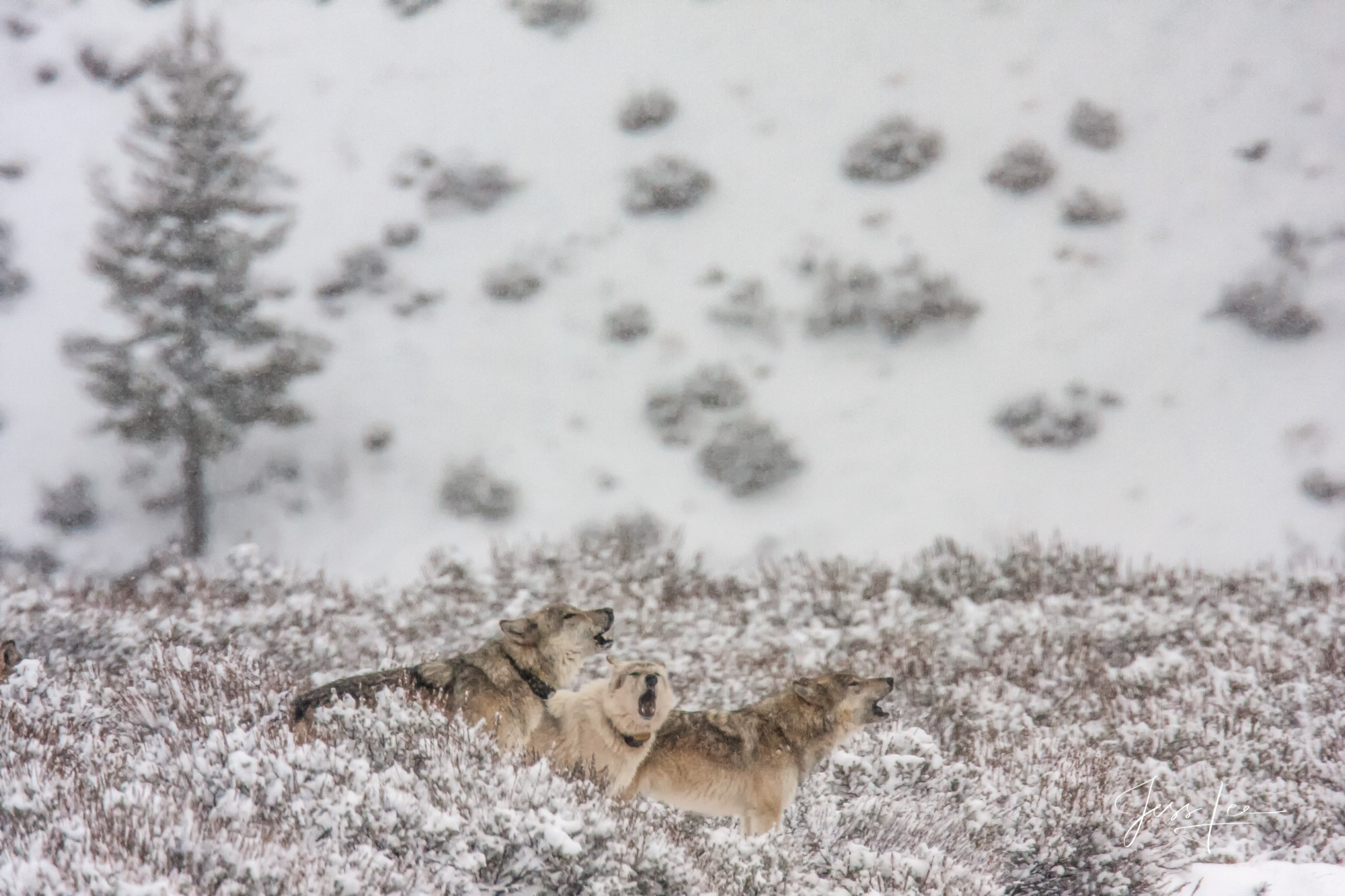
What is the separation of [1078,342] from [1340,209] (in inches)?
184

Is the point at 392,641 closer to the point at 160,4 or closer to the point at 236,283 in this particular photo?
the point at 236,283

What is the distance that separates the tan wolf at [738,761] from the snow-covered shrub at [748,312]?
11.6m

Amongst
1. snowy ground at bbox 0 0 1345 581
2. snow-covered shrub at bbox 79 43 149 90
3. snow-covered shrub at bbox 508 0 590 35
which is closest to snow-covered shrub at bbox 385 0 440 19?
snowy ground at bbox 0 0 1345 581

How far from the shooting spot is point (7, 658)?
5.81 meters

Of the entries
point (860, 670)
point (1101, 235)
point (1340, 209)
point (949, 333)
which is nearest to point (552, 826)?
point (860, 670)

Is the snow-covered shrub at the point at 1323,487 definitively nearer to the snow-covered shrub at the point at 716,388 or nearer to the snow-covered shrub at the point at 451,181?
the snow-covered shrub at the point at 716,388

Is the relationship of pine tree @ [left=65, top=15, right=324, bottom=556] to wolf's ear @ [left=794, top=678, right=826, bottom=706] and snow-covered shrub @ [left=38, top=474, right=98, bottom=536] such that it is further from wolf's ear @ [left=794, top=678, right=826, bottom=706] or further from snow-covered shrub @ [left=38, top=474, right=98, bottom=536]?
wolf's ear @ [left=794, top=678, right=826, bottom=706]

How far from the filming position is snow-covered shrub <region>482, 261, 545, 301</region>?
1753 cm

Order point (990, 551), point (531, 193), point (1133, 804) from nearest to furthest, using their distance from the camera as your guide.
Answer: point (1133, 804), point (990, 551), point (531, 193)

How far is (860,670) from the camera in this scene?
7.82 m

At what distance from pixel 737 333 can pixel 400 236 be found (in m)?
6.58

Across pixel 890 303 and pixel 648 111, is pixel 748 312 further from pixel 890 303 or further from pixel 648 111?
pixel 648 111

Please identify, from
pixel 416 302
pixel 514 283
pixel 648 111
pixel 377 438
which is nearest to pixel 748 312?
pixel 514 283

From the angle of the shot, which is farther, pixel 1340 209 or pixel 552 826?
pixel 1340 209
